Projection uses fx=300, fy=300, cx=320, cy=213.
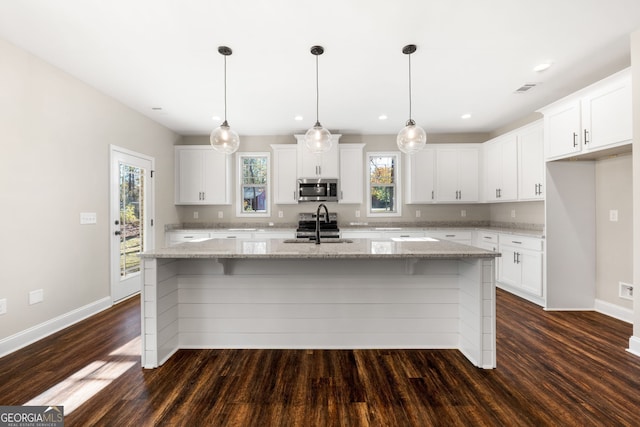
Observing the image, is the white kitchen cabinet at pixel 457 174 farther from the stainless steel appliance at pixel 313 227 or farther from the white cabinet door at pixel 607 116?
the white cabinet door at pixel 607 116

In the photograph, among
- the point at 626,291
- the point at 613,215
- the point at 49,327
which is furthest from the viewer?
the point at 613,215

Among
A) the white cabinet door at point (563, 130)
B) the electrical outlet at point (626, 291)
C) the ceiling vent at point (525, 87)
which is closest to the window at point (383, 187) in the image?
the ceiling vent at point (525, 87)

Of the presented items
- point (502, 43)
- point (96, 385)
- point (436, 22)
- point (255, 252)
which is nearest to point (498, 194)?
point (502, 43)

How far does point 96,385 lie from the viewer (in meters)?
2.03

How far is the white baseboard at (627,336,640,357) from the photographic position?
2.43 m

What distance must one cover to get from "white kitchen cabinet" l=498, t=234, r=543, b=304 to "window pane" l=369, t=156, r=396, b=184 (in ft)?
7.04

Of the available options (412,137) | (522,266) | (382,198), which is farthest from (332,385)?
(382,198)

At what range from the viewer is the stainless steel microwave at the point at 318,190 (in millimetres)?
5324

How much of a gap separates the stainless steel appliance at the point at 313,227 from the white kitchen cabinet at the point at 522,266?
8.26ft

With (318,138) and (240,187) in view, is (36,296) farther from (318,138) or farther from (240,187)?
(240,187)

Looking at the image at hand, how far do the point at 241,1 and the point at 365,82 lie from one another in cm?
168

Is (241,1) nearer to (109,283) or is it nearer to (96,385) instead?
(96,385)

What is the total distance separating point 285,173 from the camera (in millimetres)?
5414

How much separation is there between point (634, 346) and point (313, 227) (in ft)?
13.5
